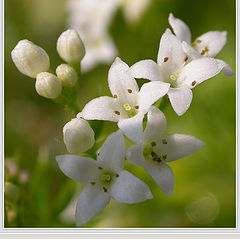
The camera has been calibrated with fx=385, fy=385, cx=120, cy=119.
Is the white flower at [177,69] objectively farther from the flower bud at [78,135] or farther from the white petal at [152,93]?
the flower bud at [78,135]

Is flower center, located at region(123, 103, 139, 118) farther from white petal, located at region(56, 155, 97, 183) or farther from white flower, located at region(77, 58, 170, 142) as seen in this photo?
white petal, located at region(56, 155, 97, 183)

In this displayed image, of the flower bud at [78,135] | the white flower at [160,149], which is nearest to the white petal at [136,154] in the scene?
the white flower at [160,149]

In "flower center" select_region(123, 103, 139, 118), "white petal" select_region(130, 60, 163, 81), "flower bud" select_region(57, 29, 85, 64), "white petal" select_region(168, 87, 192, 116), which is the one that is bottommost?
"flower center" select_region(123, 103, 139, 118)

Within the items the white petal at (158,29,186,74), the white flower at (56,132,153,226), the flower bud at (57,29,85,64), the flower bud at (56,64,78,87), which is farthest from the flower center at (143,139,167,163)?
the flower bud at (57,29,85,64)

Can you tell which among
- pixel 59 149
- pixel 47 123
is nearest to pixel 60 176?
pixel 59 149

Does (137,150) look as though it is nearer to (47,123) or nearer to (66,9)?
(47,123)

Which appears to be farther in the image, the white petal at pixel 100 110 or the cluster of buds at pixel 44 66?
the cluster of buds at pixel 44 66
